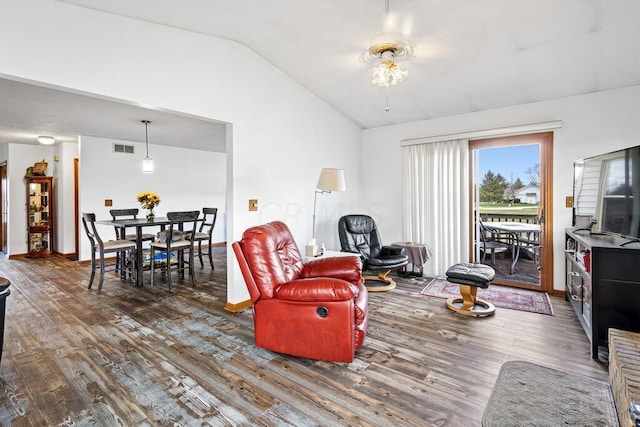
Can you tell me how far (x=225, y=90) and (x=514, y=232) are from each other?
13.9 ft

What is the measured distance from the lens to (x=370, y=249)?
4.74m

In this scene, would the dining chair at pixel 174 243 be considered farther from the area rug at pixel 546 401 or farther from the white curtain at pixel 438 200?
the area rug at pixel 546 401

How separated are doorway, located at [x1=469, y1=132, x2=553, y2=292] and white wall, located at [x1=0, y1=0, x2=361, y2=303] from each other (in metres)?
2.00

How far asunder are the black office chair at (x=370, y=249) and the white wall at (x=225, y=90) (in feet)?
1.54

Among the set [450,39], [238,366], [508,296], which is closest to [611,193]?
[508,296]

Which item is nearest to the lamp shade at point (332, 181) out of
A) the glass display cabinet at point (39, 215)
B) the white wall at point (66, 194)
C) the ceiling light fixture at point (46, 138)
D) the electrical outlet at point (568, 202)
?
the electrical outlet at point (568, 202)

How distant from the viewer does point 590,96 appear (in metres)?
3.69

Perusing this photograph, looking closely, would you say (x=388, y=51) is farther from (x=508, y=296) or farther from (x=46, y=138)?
(x=46, y=138)

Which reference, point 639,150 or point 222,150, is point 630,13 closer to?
point 639,150

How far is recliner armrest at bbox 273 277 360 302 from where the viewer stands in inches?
87.7

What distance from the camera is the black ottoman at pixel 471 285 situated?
3203mm

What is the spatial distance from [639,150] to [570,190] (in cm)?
164

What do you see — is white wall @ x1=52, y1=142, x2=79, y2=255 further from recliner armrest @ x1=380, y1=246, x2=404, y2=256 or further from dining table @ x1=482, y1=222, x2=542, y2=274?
dining table @ x1=482, y1=222, x2=542, y2=274

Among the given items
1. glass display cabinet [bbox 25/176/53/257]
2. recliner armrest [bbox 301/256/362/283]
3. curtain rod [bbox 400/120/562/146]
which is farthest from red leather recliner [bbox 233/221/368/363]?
glass display cabinet [bbox 25/176/53/257]
